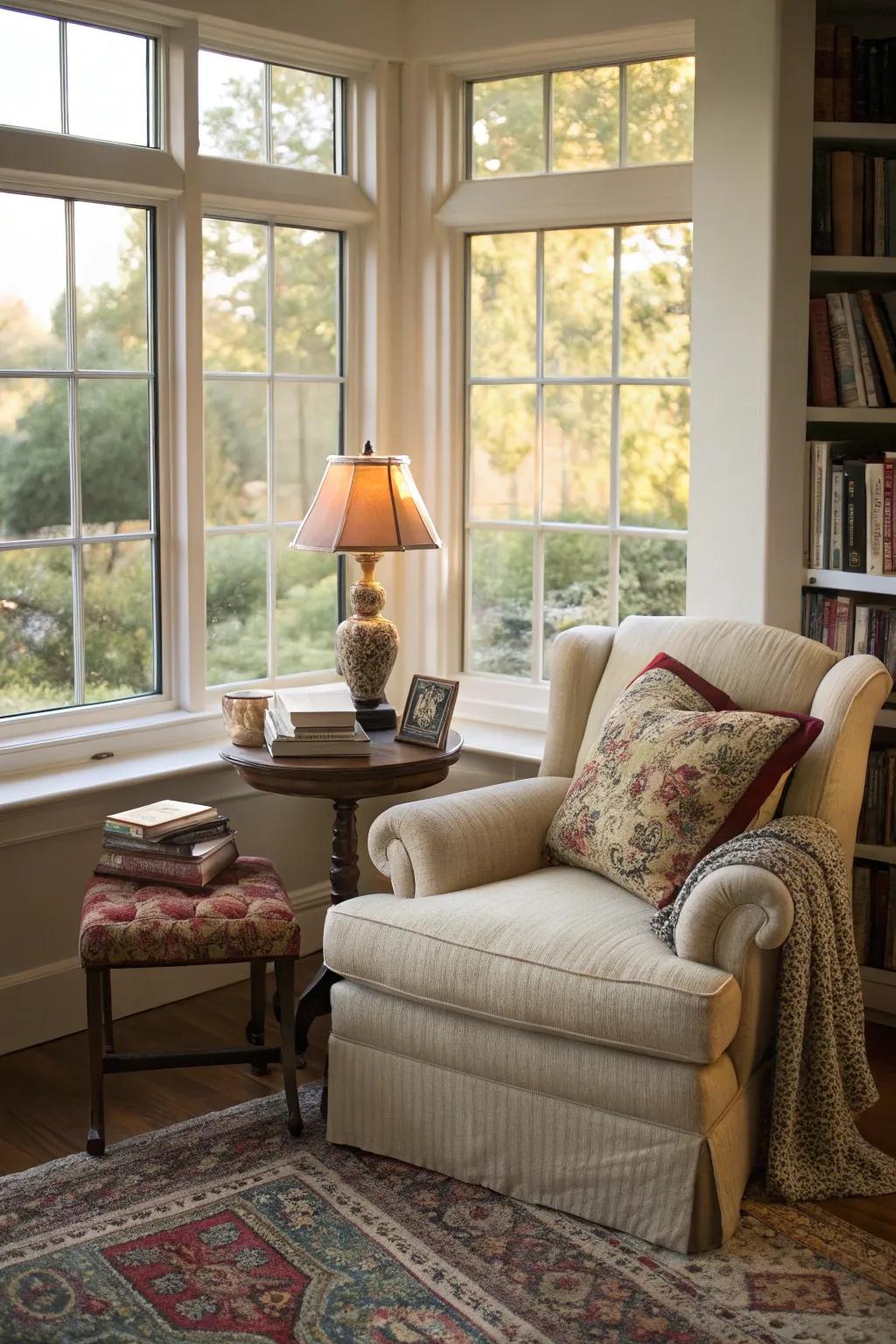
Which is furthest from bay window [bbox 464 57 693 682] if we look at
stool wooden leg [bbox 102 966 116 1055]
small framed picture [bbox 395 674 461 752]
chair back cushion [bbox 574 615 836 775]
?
stool wooden leg [bbox 102 966 116 1055]

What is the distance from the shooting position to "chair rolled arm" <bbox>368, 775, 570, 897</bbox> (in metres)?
3.05

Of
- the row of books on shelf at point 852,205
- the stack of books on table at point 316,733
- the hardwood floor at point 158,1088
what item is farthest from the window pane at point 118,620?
the row of books on shelf at point 852,205

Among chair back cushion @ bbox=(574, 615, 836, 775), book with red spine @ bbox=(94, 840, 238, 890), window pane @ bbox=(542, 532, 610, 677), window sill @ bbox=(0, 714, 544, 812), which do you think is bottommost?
book with red spine @ bbox=(94, 840, 238, 890)

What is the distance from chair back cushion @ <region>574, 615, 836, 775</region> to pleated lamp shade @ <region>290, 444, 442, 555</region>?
0.53 meters

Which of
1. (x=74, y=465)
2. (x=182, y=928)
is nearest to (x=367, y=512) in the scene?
(x=74, y=465)

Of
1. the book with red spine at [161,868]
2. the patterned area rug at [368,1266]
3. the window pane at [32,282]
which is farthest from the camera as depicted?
the window pane at [32,282]

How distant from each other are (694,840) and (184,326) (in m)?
1.92

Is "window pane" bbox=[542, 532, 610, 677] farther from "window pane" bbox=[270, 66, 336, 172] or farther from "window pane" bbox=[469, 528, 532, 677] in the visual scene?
"window pane" bbox=[270, 66, 336, 172]

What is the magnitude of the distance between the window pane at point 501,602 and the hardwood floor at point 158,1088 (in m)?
1.22

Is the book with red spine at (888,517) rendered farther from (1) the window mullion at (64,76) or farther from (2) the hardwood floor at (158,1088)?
(1) the window mullion at (64,76)

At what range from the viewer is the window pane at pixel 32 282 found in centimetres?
350

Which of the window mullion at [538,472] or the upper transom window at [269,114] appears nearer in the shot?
the upper transom window at [269,114]

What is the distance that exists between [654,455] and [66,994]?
2.05m

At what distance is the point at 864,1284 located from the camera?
2.52 meters
